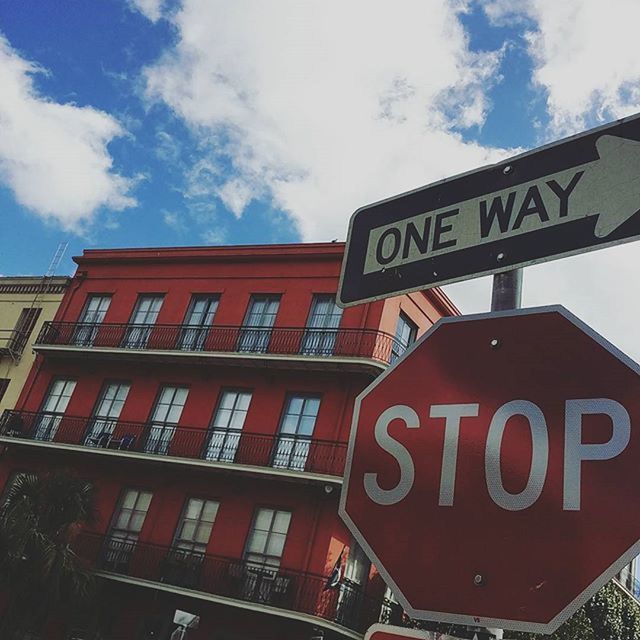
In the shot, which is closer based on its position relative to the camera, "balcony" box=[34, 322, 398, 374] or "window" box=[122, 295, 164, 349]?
"balcony" box=[34, 322, 398, 374]

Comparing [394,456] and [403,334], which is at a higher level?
[403,334]

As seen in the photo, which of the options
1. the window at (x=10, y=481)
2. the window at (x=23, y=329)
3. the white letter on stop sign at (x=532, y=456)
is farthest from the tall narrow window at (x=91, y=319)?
the white letter on stop sign at (x=532, y=456)

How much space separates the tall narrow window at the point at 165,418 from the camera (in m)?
19.0

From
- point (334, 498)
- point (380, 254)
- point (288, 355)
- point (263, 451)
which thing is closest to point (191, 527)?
point (263, 451)

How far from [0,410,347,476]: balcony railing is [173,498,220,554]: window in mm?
1227

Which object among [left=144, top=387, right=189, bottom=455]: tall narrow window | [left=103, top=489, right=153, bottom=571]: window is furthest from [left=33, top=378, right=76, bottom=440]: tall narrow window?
[left=103, top=489, right=153, bottom=571]: window

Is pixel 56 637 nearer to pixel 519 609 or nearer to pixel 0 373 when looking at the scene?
pixel 0 373

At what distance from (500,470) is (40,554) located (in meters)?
15.0

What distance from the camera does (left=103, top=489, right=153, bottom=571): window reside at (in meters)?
17.6

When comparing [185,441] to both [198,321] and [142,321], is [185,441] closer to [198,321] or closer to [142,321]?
[198,321]

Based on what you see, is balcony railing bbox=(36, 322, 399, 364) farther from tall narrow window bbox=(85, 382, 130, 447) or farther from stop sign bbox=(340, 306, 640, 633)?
stop sign bbox=(340, 306, 640, 633)

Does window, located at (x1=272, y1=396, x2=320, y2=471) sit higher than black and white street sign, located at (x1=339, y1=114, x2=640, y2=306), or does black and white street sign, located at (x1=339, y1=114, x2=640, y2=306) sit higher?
window, located at (x1=272, y1=396, x2=320, y2=471)

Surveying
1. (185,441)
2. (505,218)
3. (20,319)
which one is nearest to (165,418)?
(185,441)

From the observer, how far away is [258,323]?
2020 cm
